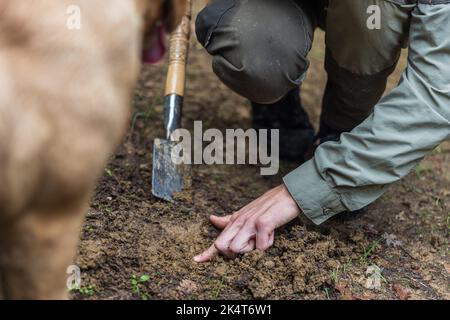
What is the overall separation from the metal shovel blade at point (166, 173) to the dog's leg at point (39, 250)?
0.83m

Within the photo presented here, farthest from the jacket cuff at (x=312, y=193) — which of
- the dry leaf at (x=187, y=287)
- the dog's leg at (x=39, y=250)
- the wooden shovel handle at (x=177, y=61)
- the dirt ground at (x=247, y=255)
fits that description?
the dog's leg at (x=39, y=250)

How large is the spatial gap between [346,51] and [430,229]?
2.20 ft

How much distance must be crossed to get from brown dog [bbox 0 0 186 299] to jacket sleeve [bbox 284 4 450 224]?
758 millimetres

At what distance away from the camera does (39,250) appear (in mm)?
1297

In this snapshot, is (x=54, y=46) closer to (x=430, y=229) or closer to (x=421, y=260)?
(x=421, y=260)

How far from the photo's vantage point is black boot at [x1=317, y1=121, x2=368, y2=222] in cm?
222

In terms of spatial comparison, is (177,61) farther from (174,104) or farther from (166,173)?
(166,173)

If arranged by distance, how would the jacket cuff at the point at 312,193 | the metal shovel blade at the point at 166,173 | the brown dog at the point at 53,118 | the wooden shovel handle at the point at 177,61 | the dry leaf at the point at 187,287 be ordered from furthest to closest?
the wooden shovel handle at the point at 177,61
the metal shovel blade at the point at 166,173
the jacket cuff at the point at 312,193
the dry leaf at the point at 187,287
the brown dog at the point at 53,118

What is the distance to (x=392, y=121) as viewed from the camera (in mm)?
1848

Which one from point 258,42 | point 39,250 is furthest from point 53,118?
point 258,42

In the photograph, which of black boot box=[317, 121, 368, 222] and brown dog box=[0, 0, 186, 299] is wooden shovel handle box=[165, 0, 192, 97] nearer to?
black boot box=[317, 121, 368, 222]

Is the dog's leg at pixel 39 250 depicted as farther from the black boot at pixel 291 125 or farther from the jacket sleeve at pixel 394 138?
the black boot at pixel 291 125

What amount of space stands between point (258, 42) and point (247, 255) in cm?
67

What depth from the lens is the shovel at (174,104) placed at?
89.4 inches
